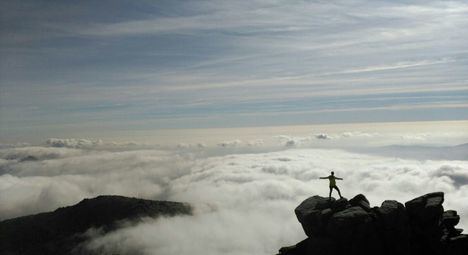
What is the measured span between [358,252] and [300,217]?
460 inches

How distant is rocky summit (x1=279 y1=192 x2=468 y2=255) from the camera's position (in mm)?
65562

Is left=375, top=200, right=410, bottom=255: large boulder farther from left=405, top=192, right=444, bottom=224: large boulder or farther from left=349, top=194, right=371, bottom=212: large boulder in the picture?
left=405, top=192, right=444, bottom=224: large boulder

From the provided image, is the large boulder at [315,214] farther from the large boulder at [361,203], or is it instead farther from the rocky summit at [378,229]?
the large boulder at [361,203]

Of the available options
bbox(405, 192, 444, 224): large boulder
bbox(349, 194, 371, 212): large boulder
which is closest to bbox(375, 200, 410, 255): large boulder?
bbox(349, 194, 371, 212): large boulder

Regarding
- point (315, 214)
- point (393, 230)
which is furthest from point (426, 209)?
point (315, 214)

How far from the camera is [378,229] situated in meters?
67.2

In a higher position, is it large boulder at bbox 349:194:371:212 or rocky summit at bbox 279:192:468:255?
large boulder at bbox 349:194:371:212

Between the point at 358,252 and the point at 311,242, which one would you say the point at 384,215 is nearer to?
the point at 358,252

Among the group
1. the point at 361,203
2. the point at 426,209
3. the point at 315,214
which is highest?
the point at 361,203

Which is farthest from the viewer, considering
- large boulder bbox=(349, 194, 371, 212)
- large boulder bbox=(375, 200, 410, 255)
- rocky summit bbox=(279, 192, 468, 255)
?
large boulder bbox=(349, 194, 371, 212)

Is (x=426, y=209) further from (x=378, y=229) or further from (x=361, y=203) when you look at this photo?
(x=361, y=203)

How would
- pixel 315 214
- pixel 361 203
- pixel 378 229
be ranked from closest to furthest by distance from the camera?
pixel 378 229, pixel 315 214, pixel 361 203

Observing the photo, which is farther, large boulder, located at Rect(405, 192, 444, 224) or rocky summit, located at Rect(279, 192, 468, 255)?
large boulder, located at Rect(405, 192, 444, 224)

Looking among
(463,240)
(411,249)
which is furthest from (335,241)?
(463,240)
